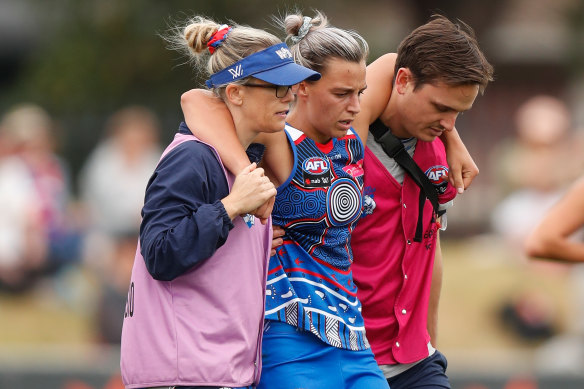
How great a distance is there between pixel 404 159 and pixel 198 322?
118cm

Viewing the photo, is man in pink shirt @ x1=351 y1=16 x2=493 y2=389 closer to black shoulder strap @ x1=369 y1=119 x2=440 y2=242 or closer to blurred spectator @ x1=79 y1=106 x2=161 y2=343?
black shoulder strap @ x1=369 y1=119 x2=440 y2=242

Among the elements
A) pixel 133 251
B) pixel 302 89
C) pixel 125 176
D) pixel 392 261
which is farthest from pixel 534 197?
pixel 302 89

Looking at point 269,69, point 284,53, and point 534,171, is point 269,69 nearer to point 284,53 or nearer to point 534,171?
point 284,53

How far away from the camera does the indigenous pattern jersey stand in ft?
13.5

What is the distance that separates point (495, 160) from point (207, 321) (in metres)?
10.5

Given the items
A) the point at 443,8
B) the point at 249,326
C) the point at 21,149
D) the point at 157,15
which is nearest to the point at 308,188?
the point at 249,326

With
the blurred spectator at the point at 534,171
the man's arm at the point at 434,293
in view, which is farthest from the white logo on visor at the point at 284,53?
the blurred spectator at the point at 534,171

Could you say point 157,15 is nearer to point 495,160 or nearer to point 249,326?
point 495,160

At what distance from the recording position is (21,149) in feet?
37.1

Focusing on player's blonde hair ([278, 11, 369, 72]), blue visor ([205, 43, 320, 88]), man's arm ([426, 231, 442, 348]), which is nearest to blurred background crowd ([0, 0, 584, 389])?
man's arm ([426, 231, 442, 348])

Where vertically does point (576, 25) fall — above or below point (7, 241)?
above

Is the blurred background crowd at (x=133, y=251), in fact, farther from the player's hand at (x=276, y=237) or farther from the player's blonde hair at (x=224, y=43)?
the player's hand at (x=276, y=237)

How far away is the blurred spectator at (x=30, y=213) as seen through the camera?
1096cm

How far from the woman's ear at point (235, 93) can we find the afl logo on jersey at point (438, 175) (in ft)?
3.17
